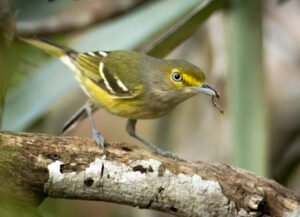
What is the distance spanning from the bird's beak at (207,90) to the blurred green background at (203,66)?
177 millimetres

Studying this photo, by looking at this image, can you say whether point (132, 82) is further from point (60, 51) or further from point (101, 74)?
point (60, 51)

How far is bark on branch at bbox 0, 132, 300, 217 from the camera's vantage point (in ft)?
5.00

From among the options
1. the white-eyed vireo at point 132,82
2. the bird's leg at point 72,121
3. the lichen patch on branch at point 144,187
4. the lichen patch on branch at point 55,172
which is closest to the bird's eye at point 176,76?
the white-eyed vireo at point 132,82

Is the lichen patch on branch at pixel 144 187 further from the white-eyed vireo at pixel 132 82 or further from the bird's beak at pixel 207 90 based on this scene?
the white-eyed vireo at pixel 132 82

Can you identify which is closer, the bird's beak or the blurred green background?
the bird's beak

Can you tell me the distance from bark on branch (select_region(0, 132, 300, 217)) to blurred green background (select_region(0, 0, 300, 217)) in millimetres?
83

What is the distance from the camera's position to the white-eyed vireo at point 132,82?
2.57 m

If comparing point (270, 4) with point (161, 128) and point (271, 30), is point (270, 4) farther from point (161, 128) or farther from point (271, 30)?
point (161, 128)

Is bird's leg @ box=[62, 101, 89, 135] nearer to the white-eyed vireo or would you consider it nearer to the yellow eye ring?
the white-eyed vireo

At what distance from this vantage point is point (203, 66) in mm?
4188

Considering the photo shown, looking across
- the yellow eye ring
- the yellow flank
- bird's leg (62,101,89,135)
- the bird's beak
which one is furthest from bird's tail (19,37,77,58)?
the bird's beak

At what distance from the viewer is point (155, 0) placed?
3273mm

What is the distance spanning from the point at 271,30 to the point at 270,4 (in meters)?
0.40

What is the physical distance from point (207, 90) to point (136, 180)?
2.91 ft
